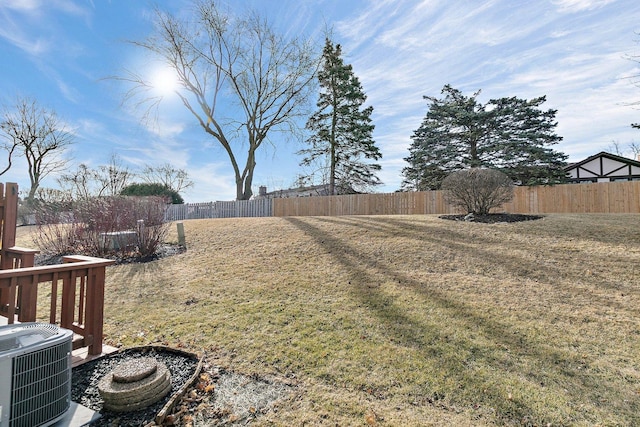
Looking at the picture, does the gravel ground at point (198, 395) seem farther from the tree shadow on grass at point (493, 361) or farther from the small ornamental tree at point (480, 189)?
the small ornamental tree at point (480, 189)

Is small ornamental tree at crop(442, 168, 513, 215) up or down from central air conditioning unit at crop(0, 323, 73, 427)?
up

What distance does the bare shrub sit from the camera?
7.14 metres

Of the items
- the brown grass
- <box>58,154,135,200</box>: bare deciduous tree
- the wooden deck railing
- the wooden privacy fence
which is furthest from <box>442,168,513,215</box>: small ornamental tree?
<box>58,154,135,200</box>: bare deciduous tree

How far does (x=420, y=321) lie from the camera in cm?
349

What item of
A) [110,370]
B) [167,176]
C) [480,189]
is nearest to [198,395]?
[110,370]

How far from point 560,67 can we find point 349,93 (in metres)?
12.6

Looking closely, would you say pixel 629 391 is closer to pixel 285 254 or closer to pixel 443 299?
pixel 443 299

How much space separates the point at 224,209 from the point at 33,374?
17.5 m

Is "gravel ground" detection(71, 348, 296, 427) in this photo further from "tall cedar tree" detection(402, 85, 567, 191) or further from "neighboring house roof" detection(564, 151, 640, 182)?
"neighboring house roof" detection(564, 151, 640, 182)

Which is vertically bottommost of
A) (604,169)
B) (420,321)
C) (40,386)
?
(420,321)

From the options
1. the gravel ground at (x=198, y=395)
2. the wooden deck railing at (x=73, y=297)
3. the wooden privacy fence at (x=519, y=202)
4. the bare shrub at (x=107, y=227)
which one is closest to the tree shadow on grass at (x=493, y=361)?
the gravel ground at (x=198, y=395)

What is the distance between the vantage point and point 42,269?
242cm

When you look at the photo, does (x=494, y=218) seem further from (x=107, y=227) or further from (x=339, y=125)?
(x=339, y=125)

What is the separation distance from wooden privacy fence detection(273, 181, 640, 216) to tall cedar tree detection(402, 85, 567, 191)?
11.7 ft
